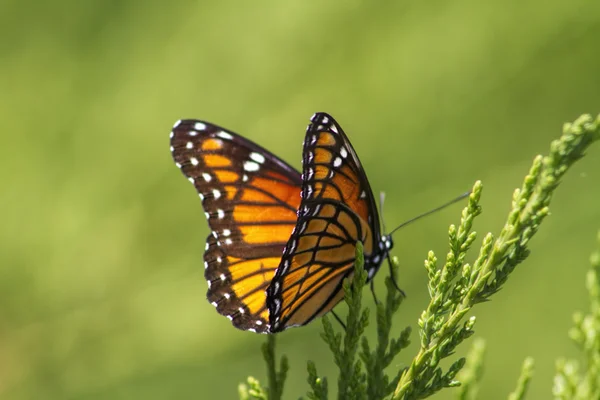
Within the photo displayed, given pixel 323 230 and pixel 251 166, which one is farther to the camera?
pixel 251 166

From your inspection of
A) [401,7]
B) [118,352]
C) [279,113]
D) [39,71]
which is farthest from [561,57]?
[39,71]

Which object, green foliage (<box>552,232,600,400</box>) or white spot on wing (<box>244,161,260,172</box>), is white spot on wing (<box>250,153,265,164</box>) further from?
green foliage (<box>552,232,600,400</box>)

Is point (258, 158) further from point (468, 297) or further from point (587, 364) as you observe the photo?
point (587, 364)

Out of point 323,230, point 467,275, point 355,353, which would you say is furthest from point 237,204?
point 467,275

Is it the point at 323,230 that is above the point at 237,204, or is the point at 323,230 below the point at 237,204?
below

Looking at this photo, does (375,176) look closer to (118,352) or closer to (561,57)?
(561,57)

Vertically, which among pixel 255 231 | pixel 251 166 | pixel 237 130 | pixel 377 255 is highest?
pixel 237 130

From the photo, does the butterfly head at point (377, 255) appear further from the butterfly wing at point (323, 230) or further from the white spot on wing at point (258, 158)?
the white spot on wing at point (258, 158)
